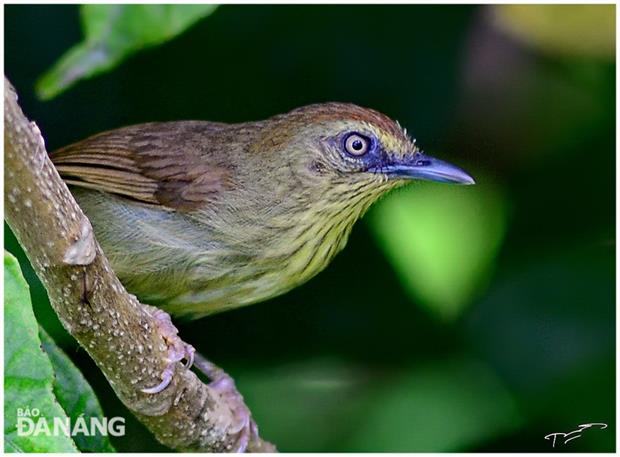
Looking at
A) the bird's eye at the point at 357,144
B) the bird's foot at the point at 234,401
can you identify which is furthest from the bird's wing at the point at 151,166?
the bird's foot at the point at 234,401

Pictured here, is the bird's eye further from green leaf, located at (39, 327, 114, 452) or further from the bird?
green leaf, located at (39, 327, 114, 452)

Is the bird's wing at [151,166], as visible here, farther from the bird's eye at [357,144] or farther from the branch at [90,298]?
the branch at [90,298]

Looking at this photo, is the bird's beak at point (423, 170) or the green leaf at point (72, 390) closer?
the green leaf at point (72, 390)

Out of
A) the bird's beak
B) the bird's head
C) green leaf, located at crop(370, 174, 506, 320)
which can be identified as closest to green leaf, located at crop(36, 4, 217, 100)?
the bird's head

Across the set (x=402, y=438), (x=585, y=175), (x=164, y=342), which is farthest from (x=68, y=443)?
(x=585, y=175)
